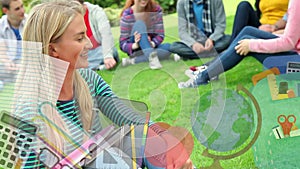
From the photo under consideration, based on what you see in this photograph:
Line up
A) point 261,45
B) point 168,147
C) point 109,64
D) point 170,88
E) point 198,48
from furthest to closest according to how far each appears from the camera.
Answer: point 261,45
point 198,48
point 170,88
point 109,64
point 168,147

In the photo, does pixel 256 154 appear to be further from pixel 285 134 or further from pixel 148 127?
pixel 148 127

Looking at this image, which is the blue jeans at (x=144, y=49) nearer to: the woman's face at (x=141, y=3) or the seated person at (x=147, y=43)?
the seated person at (x=147, y=43)

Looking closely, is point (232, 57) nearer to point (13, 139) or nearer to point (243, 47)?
point (243, 47)

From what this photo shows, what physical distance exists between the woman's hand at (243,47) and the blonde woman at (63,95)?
1214 millimetres

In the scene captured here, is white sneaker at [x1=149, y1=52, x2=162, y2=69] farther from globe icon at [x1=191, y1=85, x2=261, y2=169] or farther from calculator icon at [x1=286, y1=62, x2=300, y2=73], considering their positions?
calculator icon at [x1=286, y1=62, x2=300, y2=73]

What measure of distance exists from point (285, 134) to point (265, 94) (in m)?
0.15

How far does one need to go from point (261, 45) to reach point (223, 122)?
0.63m

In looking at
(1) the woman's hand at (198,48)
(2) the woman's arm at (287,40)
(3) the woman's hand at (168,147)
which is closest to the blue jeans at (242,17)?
(2) the woman's arm at (287,40)

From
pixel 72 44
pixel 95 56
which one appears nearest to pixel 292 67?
pixel 72 44

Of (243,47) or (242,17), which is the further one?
(242,17)

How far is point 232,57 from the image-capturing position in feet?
8.79

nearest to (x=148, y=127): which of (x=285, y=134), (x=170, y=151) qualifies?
(x=170, y=151)

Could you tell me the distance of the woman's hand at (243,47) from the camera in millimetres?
2516

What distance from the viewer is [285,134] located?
1.58 metres
